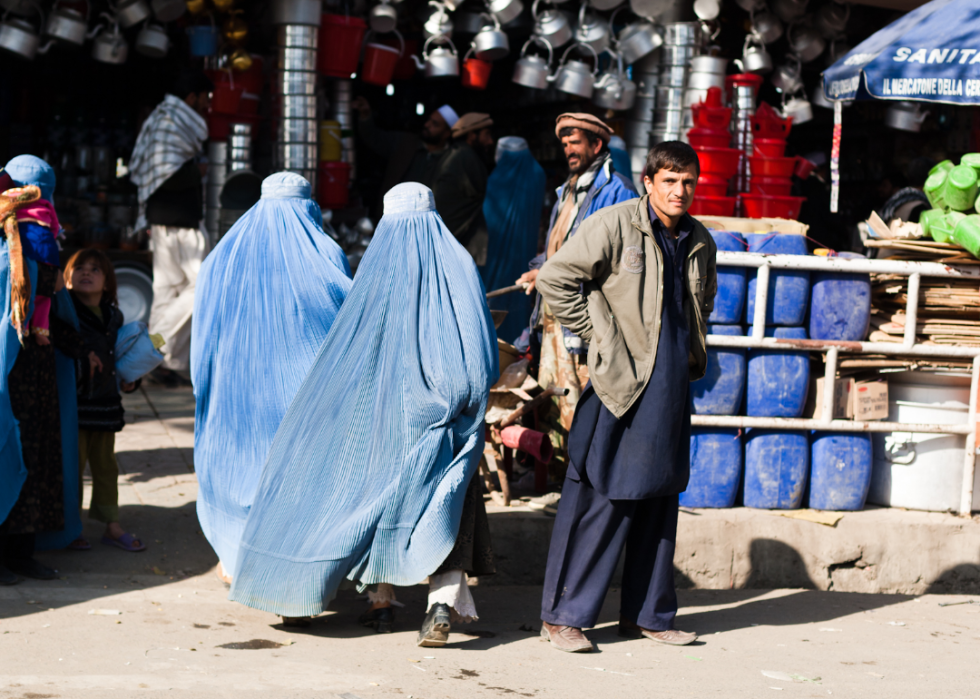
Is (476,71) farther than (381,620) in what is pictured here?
Yes

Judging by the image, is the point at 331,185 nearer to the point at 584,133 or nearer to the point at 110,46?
the point at 110,46

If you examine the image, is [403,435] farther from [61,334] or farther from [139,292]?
[139,292]

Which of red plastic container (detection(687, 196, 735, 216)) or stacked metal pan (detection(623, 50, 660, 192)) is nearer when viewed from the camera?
red plastic container (detection(687, 196, 735, 216))

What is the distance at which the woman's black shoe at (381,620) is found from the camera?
3908mm

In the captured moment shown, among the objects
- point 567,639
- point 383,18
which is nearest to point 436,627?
point 567,639

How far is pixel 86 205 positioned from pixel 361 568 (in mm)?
5920

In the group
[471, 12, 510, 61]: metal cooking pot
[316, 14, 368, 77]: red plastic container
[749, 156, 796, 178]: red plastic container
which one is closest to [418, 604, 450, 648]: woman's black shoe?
[749, 156, 796, 178]: red plastic container

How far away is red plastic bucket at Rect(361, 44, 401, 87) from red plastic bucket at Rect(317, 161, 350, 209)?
68cm

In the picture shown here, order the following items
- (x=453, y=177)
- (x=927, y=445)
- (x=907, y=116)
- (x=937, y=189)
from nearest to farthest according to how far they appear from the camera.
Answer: (x=927, y=445) < (x=937, y=189) < (x=453, y=177) < (x=907, y=116)

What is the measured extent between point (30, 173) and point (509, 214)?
4.30 meters

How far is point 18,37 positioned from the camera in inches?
290

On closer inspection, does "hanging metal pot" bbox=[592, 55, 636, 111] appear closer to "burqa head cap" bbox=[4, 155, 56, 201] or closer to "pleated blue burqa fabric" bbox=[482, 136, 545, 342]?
"pleated blue burqa fabric" bbox=[482, 136, 545, 342]

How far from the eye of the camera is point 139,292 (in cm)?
814

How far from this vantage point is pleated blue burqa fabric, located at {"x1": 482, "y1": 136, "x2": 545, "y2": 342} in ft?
26.2
